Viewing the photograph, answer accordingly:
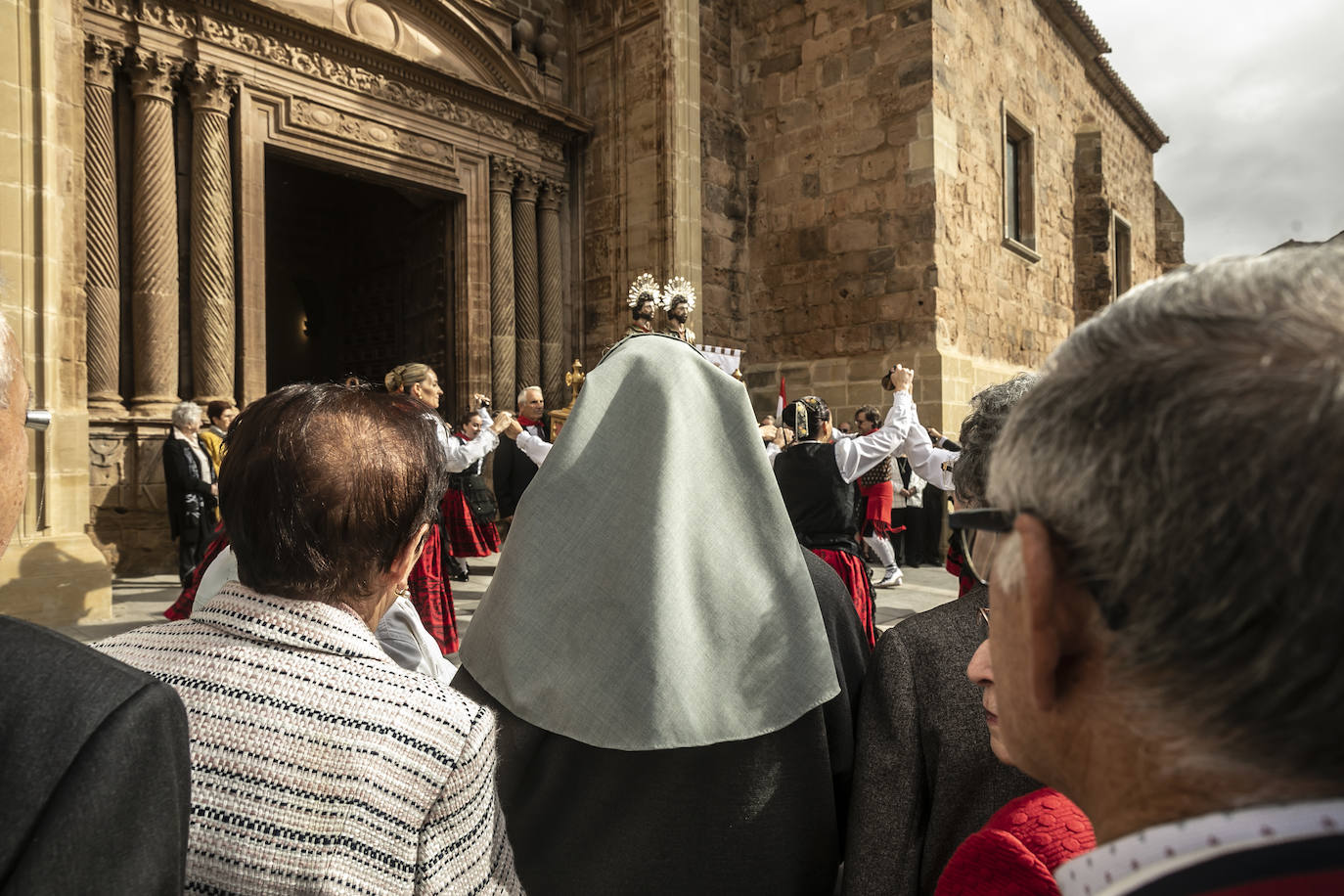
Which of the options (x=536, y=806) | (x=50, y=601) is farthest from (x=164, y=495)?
(x=536, y=806)

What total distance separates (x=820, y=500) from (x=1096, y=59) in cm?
1445

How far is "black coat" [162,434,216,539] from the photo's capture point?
6.18 meters

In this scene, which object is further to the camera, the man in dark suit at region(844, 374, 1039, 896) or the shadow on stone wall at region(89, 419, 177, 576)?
the shadow on stone wall at region(89, 419, 177, 576)

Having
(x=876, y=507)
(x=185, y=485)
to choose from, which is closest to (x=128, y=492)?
(x=185, y=485)

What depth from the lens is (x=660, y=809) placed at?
1.39m

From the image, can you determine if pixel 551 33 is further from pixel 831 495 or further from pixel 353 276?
pixel 831 495

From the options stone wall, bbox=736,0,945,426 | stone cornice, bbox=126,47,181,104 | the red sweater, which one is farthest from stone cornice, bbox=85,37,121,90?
the red sweater

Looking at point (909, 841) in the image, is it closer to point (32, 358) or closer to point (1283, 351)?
point (1283, 351)

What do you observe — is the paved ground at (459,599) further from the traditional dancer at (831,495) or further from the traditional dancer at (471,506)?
the traditional dancer at (831,495)

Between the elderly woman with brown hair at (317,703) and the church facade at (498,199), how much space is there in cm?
506

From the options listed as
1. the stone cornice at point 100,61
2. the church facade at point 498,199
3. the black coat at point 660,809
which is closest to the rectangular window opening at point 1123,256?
the church facade at point 498,199

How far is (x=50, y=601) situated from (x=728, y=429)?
5307mm

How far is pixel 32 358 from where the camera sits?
504 centimetres

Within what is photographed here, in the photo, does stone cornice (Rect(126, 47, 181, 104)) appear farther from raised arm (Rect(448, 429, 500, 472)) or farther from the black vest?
the black vest
